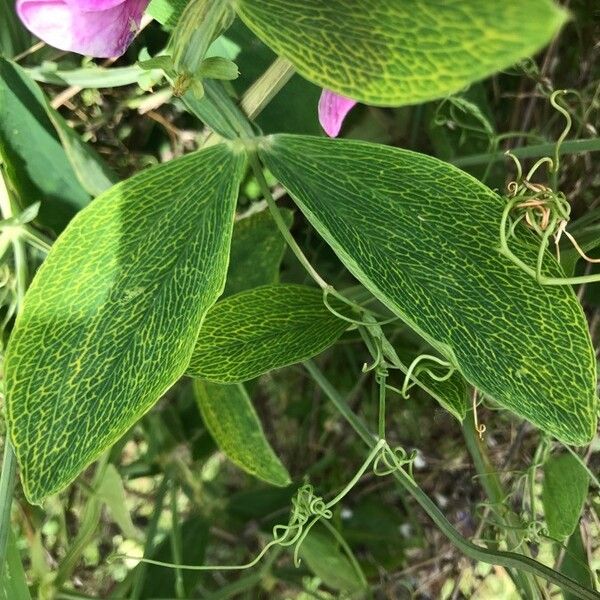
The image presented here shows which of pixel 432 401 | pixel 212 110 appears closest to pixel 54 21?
pixel 212 110

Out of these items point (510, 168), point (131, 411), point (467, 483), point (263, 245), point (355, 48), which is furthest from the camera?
point (467, 483)

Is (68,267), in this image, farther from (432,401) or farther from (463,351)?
(432,401)

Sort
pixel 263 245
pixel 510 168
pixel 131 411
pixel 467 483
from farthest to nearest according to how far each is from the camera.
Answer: pixel 467 483, pixel 510 168, pixel 263 245, pixel 131 411

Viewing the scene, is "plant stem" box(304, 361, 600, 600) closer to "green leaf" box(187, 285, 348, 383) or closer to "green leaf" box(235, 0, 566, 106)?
"green leaf" box(187, 285, 348, 383)

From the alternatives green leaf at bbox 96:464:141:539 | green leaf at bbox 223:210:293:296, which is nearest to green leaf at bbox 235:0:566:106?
green leaf at bbox 223:210:293:296

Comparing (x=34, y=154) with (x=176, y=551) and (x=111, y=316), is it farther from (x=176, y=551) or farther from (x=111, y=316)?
(x=176, y=551)

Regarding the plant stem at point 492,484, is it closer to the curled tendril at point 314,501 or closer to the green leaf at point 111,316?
the curled tendril at point 314,501

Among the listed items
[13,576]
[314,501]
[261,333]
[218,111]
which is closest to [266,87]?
[218,111]
